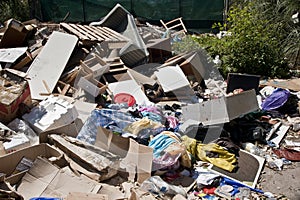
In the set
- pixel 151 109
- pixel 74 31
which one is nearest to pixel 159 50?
pixel 74 31

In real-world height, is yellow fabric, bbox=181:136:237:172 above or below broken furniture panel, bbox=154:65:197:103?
below

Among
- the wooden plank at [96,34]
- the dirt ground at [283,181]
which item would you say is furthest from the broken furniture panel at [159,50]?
the dirt ground at [283,181]

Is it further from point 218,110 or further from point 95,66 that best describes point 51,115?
point 218,110

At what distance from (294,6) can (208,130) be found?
4468 mm

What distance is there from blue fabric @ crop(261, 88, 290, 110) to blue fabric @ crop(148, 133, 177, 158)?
2.13 metres

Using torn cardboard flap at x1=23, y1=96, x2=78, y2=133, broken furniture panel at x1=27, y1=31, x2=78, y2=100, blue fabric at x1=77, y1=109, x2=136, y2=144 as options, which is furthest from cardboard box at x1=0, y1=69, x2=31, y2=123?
blue fabric at x1=77, y1=109, x2=136, y2=144

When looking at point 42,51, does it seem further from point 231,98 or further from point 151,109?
point 231,98

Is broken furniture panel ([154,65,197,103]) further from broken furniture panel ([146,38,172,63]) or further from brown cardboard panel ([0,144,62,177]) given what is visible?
brown cardboard panel ([0,144,62,177])

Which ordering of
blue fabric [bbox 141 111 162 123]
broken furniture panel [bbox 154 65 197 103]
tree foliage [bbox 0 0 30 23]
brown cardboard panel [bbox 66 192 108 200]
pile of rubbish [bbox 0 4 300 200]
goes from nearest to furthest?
brown cardboard panel [bbox 66 192 108 200] → pile of rubbish [bbox 0 4 300 200] → blue fabric [bbox 141 111 162 123] → broken furniture panel [bbox 154 65 197 103] → tree foliage [bbox 0 0 30 23]

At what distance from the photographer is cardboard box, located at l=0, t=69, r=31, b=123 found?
4.13 m

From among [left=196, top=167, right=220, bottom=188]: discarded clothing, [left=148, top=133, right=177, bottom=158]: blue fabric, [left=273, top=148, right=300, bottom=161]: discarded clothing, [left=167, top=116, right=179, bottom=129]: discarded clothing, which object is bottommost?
[left=273, top=148, right=300, bottom=161]: discarded clothing

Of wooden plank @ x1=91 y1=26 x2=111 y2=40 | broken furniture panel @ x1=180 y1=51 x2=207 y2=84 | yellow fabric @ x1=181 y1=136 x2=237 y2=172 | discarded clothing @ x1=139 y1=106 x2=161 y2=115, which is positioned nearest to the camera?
yellow fabric @ x1=181 y1=136 x2=237 y2=172

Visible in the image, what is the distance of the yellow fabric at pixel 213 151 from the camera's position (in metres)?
3.90

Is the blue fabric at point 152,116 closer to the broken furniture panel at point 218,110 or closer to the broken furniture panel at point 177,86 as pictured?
the broken furniture panel at point 218,110
